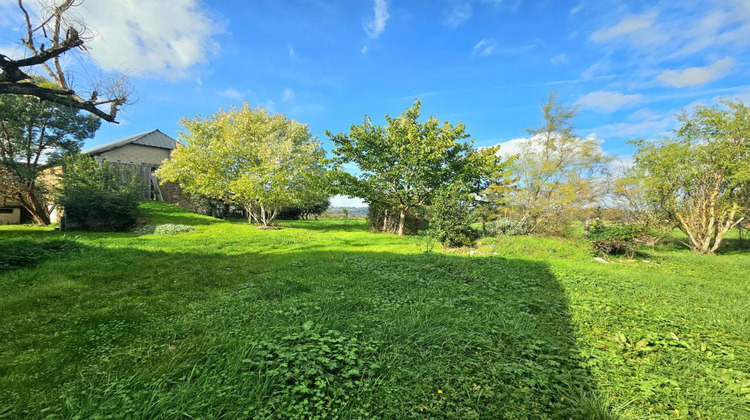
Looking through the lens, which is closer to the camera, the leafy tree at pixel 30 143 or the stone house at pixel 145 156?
the leafy tree at pixel 30 143

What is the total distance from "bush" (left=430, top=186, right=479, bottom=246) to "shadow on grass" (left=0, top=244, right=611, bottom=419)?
5.89 metres

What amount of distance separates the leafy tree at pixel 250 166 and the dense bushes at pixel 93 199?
10.6ft

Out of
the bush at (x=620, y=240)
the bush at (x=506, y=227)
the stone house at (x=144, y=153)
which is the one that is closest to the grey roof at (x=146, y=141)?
the stone house at (x=144, y=153)

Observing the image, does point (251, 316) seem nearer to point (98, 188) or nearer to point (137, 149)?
point (98, 188)

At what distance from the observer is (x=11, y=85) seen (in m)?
5.84

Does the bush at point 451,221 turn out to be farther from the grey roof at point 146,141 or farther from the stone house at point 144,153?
the grey roof at point 146,141

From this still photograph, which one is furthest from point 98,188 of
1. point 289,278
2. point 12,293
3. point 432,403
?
point 432,403

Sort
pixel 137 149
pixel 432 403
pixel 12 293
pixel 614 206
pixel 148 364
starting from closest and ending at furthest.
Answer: pixel 432 403 < pixel 148 364 < pixel 12 293 < pixel 614 206 < pixel 137 149

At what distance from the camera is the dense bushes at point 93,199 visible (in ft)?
40.0

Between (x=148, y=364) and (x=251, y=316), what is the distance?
1.27 metres

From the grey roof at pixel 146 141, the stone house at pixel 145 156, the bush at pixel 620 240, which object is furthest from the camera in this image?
the grey roof at pixel 146 141

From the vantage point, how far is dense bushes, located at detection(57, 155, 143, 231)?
12.2 meters

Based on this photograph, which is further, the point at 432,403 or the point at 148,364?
the point at 148,364

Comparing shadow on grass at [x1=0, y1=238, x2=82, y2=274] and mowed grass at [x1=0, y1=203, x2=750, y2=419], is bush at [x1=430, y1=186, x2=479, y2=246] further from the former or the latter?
shadow on grass at [x1=0, y1=238, x2=82, y2=274]
